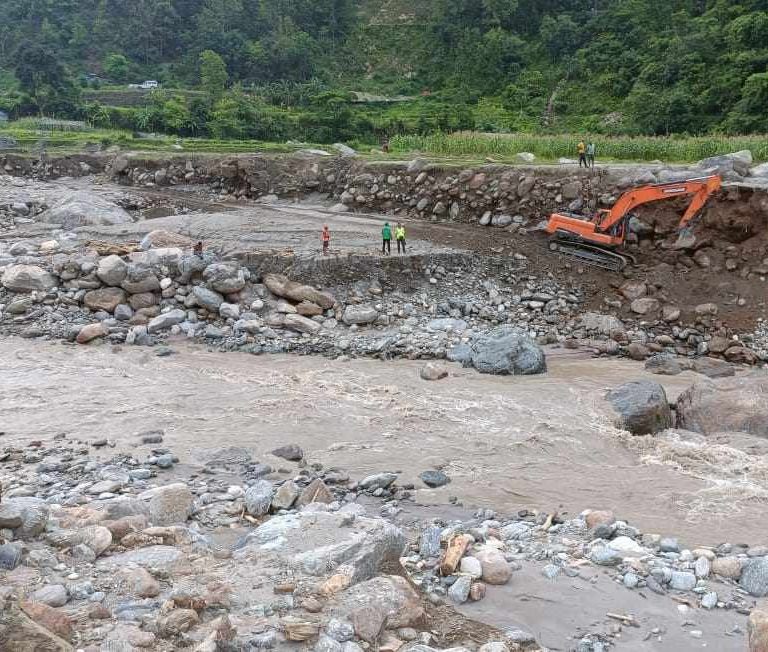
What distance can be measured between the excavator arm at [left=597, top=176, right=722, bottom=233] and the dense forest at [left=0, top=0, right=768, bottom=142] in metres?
17.5

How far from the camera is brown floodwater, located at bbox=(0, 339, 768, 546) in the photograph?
9.52 meters

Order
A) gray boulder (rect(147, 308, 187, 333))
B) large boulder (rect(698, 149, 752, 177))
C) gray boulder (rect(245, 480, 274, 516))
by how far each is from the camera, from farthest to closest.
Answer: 1. large boulder (rect(698, 149, 752, 177))
2. gray boulder (rect(147, 308, 187, 333))
3. gray boulder (rect(245, 480, 274, 516))

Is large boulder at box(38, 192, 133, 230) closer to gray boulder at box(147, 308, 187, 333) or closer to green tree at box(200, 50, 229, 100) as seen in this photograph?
gray boulder at box(147, 308, 187, 333)

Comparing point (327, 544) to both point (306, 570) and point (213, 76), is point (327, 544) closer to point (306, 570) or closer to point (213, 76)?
point (306, 570)

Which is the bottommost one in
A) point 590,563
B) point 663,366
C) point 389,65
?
point 663,366

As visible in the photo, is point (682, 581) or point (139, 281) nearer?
point (682, 581)

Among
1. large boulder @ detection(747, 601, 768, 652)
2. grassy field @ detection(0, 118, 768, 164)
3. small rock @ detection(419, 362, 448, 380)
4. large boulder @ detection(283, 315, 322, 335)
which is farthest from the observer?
grassy field @ detection(0, 118, 768, 164)

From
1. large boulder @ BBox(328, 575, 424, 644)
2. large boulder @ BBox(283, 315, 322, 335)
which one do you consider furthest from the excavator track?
large boulder @ BBox(328, 575, 424, 644)

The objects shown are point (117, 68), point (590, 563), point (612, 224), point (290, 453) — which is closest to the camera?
point (590, 563)

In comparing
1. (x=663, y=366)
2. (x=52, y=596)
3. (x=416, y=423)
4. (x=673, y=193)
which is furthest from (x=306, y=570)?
(x=673, y=193)

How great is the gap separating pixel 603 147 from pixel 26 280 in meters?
18.7

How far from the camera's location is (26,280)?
16.7 metres

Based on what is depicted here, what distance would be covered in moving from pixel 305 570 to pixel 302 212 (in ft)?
62.0

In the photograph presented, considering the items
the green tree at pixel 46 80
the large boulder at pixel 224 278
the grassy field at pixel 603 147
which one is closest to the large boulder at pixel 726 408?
the large boulder at pixel 224 278
